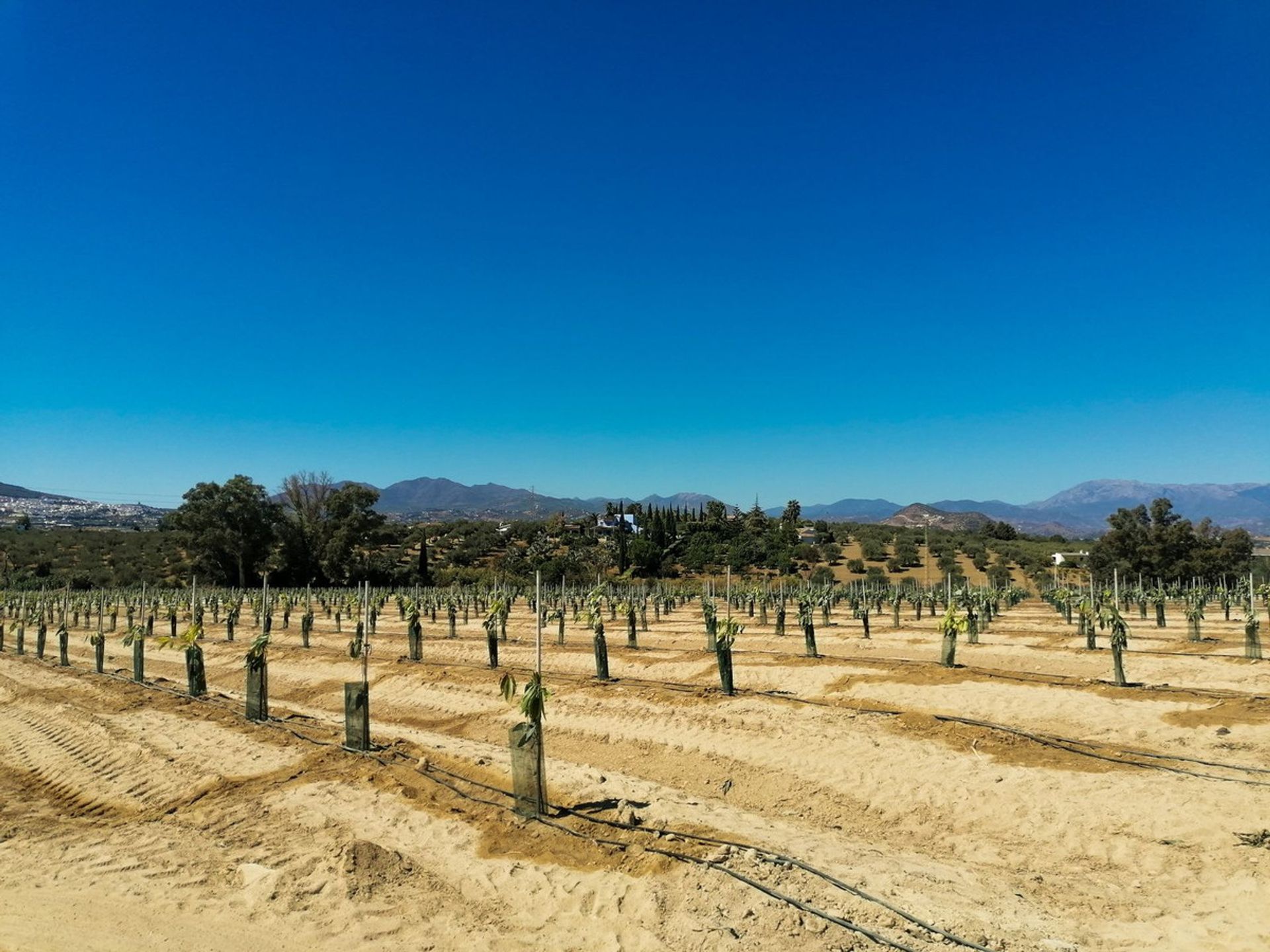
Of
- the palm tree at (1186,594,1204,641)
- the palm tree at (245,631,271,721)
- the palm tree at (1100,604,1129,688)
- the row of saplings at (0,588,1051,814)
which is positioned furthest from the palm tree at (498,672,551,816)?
the palm tree at (1186,594,1204,641)

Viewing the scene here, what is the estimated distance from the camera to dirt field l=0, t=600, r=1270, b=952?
20.9 feet

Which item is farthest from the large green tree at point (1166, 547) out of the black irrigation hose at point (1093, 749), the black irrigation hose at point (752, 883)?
the black irrigation hose at point (752, 883)

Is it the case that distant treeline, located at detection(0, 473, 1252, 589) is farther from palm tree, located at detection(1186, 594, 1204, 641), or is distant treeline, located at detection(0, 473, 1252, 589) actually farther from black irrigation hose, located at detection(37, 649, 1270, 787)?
black irrigation hose, located at detection(37, 649, 1270, 787)

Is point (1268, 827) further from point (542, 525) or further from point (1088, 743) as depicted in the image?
point (542, 525)

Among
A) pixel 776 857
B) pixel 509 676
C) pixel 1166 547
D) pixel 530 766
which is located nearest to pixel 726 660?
pixel 509 676

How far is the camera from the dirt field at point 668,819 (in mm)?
6371

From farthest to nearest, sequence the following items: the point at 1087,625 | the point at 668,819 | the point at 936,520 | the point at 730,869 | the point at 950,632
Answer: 1. the point at 936,520
2. the point at 1087,625
3. the point at 950,632
4. the point at 668,819
5. the point at 730,869

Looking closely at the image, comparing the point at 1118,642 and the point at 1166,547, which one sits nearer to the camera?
the point at 1118,642

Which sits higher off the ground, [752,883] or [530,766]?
[530,766]

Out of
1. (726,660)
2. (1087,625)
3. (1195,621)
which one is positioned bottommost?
(1087,625)

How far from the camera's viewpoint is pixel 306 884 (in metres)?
7.12

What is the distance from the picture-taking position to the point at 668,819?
834 cm

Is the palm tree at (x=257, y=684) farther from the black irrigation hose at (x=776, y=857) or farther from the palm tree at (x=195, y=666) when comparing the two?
the black irrigation hose at (x=776, y=857)

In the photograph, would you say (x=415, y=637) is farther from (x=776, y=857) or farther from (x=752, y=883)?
(x=752, y=883)
